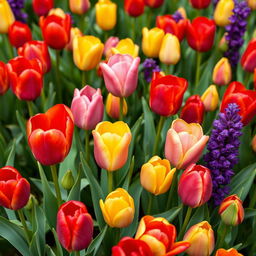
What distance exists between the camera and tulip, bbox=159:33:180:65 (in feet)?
5.62

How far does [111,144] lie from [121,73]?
285 millimetres

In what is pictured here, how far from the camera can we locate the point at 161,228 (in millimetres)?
998

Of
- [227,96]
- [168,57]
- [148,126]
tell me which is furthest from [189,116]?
[168,57]

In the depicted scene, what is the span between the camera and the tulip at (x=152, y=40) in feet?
5.87

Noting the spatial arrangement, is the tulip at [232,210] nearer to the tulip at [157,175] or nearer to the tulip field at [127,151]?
the tulip field at [127,151]

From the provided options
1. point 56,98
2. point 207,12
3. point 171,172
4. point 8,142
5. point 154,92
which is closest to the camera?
point 171,172

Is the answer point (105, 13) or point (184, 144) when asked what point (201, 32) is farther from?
point (184, 144)

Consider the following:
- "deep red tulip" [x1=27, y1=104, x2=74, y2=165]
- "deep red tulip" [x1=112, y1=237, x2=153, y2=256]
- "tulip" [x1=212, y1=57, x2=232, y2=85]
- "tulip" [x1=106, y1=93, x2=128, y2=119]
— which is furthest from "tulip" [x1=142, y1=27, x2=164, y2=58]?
"deep red tulip" [x1=112, y1=237, x2=153, y2=256]

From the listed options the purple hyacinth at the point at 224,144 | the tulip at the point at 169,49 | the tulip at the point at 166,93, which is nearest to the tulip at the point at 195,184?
the purple hyacinth at the point at 224,144

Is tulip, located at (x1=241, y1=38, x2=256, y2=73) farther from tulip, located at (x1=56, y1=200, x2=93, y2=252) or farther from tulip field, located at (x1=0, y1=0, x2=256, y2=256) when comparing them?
tulip, located at (x1=56, y1=200, x2=93, y2=252)

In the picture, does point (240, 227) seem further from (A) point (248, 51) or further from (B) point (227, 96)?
(A) point (248, 51)

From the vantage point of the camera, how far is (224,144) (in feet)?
4.15

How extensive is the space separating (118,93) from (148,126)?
0.84 feet

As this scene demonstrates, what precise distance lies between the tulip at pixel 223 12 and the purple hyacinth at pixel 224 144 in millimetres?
843
